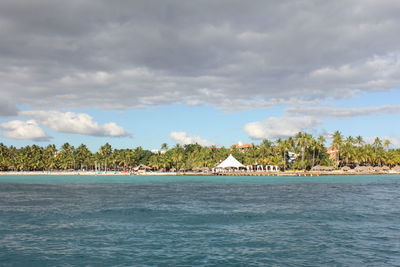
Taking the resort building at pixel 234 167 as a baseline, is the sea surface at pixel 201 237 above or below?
below

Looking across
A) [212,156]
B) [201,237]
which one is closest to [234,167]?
[212,156]

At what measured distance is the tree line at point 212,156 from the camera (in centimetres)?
16062

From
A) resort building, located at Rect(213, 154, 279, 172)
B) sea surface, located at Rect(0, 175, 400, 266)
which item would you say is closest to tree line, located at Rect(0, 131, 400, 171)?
resort building, located at Rect(213, 154, 279, 172)

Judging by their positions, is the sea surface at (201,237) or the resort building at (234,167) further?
the resort building at (234,167)

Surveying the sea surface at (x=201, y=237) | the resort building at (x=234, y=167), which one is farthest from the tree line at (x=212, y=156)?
the sea surface at (x=201, y=237)

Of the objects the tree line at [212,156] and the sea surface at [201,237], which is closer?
the sea surface at [201,237]

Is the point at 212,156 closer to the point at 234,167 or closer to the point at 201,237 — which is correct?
the point at 234,167

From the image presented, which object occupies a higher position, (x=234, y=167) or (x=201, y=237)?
(x=234, y=167)

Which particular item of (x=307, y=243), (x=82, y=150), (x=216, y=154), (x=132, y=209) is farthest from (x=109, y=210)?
(x=82, y=150)

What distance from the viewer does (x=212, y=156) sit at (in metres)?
184

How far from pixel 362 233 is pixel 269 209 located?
13297mm

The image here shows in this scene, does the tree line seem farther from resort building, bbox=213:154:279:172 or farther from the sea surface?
the sea surface

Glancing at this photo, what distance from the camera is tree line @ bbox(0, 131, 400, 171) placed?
6324 inches

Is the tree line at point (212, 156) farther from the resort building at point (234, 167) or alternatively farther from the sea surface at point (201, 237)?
the sea surface at point (201, 237)
